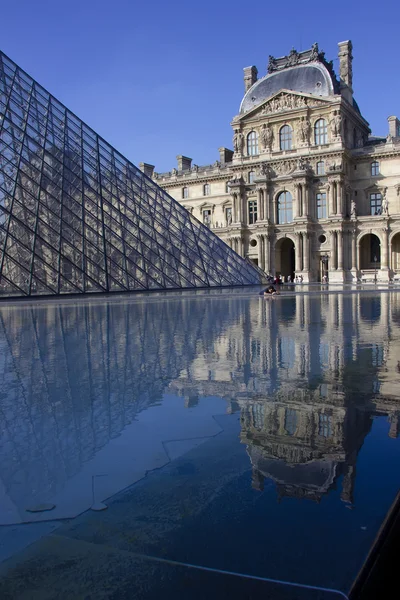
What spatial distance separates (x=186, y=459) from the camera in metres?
2.42

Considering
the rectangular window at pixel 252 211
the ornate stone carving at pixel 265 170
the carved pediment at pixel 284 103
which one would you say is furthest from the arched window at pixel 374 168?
the rectangular window at pixel 252 211

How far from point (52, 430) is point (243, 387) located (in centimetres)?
148

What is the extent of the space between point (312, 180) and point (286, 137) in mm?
4265

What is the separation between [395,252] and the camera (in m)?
41.0

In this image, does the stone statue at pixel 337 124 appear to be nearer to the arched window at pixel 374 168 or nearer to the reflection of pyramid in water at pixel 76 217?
the arched window at pixel 374 168

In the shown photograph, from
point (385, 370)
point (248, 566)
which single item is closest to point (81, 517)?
point (248, 566)

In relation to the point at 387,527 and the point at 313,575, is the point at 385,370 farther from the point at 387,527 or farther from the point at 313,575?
the point at 313,575

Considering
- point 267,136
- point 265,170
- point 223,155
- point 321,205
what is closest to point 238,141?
point 267,136

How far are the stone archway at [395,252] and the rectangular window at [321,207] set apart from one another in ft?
17.4

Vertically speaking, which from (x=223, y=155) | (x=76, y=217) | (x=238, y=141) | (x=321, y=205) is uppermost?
(x=223, y=155)

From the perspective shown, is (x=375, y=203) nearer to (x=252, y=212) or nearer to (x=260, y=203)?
(x=260, y=203)

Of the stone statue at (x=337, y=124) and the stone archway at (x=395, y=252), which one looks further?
the stone archway at (x=395, y=252)

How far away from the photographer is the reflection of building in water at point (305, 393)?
2.21m

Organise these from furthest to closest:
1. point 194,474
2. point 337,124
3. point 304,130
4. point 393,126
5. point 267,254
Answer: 1. point 393,126
2. point 267,254
3. point 304,130
4. point 337,124
5. point 194,474
